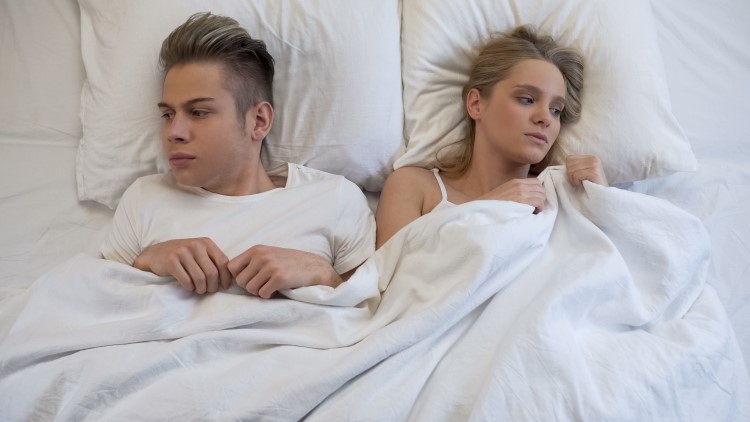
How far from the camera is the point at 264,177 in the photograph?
1.32 meters

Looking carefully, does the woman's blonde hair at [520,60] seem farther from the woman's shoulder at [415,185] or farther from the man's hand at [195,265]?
the man's hand at [195,265]

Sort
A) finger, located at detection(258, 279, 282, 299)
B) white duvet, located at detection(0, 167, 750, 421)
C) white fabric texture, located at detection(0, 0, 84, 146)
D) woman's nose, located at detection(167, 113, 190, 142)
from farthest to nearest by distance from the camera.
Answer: white fabric texture, located at detection(0, 0, 84, 146), woman's nose, located at detection(167, 113, 190, 142), finger, located at detection(258, 279, 282, 299), white duvet, located at detection(0, 167, 750, 421)

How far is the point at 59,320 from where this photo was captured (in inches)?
39.6

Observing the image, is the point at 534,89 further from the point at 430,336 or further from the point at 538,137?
the point at 430,336

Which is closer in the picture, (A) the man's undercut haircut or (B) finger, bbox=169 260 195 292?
(B) finger, bbox=169 260 195 292

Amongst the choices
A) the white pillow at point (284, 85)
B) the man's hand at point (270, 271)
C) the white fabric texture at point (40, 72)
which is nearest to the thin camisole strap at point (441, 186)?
the white pillow at point (284, 85)

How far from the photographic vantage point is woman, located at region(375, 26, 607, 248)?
4.24 feet

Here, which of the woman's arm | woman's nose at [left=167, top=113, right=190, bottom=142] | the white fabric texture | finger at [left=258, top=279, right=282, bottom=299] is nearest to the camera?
finger at [left=258, top=279, right=282, bottom=299]

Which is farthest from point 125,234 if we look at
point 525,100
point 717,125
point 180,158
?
point 717,125

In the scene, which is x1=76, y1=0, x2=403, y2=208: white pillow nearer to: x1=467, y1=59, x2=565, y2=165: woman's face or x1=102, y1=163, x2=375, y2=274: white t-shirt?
x1=102, y1=163, x2=375, y2=274: white t-shirt

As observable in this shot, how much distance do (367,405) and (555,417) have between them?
0.87ft

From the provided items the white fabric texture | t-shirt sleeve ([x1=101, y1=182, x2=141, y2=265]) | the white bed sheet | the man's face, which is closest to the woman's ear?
the white bed sheet

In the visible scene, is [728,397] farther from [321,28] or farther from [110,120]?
[110,120]

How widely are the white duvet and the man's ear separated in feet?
1.19
